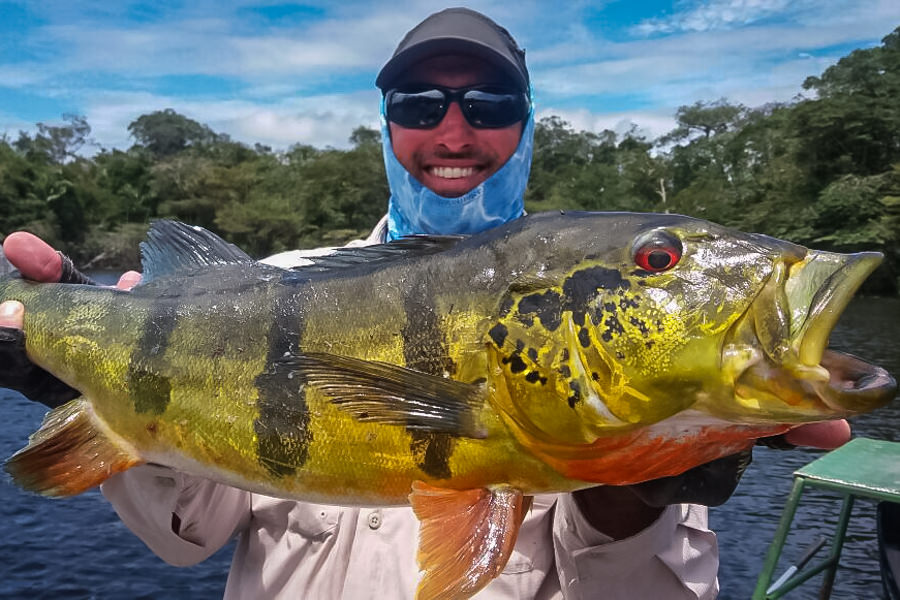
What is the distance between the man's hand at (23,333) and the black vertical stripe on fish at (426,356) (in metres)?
1.42

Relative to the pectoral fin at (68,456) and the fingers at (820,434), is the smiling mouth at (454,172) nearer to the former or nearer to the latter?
the pectoral fin at (68,456)

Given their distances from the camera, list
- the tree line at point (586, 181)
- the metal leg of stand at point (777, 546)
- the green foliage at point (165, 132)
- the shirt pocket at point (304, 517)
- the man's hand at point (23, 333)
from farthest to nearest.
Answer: the green foliage at point (165, 132) < the tree line at point (586, 181) < the metal leg of stand at point (777, 546) < the shirt pocket at point (304, 517) < the man's hand at point (23, 333)

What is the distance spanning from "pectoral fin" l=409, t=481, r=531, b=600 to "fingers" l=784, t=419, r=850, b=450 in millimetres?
836

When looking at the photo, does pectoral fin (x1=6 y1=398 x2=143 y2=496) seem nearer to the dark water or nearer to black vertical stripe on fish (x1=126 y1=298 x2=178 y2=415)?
black vertical stripe on fish (x1=126 y1=298 x2=178 y2=415)

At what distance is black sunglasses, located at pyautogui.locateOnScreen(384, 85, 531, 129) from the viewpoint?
3854 mm

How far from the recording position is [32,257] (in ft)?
9.14

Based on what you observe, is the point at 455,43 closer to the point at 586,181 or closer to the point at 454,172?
the point at 454,172

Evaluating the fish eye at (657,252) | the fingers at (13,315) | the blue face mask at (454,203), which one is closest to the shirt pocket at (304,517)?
the fingers at (13,315)

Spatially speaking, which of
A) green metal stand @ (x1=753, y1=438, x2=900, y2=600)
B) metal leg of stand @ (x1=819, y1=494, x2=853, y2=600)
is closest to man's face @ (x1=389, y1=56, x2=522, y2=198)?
green metal stand @ (x1=753, y1=438, x2=900, y2=600)

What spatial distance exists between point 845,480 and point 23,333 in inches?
245

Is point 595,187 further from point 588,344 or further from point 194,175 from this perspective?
point 588,344

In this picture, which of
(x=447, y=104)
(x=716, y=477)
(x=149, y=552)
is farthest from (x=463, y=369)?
(x=149, y=552)

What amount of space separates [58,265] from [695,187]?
64.0 metres

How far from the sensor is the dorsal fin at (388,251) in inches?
90.8
